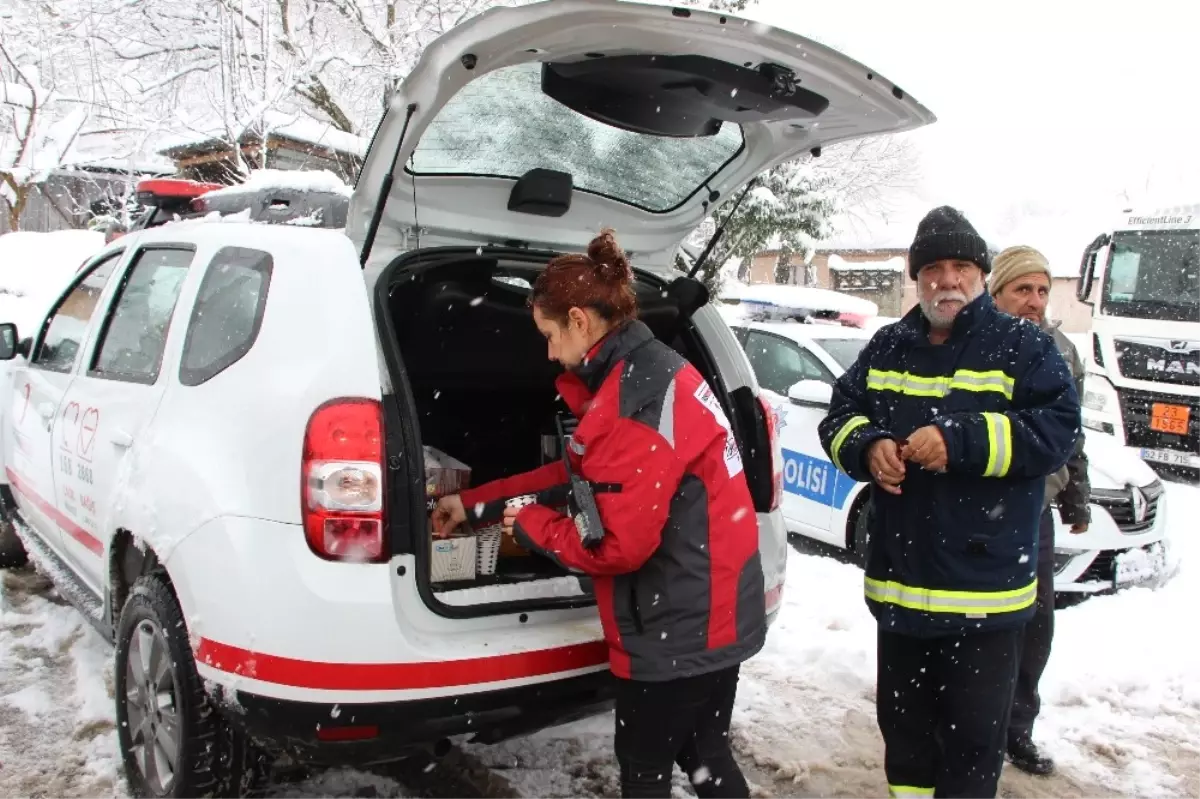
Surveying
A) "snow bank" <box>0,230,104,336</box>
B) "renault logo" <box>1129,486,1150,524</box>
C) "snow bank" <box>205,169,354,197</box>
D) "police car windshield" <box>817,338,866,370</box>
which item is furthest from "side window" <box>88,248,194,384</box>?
"snow bank" <box>0,230,104,336</box>

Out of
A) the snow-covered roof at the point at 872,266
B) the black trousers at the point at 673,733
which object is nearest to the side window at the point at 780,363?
the black trousers at the point at 673,733

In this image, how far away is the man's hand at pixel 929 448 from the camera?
2299mm

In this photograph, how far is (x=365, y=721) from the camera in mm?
2125

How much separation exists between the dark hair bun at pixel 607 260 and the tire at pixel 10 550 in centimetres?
397

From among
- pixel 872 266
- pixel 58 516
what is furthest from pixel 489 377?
pixel 872 266

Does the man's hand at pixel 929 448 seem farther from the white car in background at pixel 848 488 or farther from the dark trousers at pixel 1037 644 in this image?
the white car in background at pixel 848 488

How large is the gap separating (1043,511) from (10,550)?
4858mm

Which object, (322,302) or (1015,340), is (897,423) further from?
(322,302)

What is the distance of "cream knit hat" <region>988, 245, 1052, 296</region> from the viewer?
314cm

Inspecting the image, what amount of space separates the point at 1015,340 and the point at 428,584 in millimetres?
1585

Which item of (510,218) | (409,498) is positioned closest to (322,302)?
(409,498)

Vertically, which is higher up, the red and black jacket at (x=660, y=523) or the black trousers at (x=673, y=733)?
the red and black jacket at (x=660, y=523)

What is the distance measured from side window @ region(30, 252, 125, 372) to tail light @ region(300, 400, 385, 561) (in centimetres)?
186

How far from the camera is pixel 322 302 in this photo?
7.55ft
